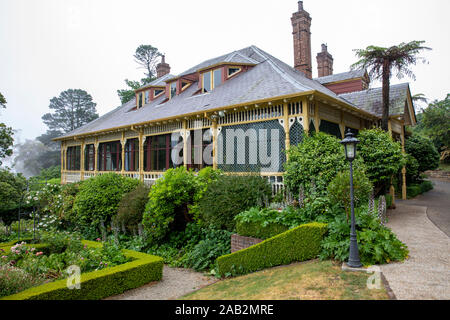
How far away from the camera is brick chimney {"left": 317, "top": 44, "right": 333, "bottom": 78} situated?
21609 millimetres

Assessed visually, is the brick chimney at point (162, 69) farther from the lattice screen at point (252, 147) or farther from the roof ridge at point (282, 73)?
the lattice screen at point (252, 147)

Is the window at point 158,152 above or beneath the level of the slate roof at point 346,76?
beneath

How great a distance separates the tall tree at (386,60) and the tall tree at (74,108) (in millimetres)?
54210

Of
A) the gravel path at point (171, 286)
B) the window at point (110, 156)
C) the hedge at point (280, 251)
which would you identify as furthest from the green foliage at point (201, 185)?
the window at point (110, 156)

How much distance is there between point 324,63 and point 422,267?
65.8ft

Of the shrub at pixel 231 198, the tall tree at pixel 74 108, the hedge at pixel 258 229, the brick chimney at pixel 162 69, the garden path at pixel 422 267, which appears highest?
the tall tree at pixel 74 108

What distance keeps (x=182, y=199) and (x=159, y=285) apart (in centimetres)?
297

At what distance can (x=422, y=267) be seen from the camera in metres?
4.50

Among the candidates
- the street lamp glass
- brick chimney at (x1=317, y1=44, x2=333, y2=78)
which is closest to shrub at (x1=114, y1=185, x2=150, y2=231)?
the street lamp glass

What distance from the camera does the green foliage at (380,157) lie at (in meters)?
9.40

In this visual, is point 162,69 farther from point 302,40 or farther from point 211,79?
point 302,40

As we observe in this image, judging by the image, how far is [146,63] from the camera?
40.3 metres

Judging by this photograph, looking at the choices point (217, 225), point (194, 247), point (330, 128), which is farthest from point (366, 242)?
point (330, 128)

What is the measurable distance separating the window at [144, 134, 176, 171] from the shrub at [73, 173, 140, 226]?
82.6 inches
